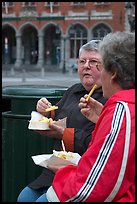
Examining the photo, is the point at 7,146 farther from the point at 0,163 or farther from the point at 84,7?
the point at 84,7

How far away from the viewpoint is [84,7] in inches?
1505

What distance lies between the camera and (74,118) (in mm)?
2541

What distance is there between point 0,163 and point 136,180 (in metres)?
1.77

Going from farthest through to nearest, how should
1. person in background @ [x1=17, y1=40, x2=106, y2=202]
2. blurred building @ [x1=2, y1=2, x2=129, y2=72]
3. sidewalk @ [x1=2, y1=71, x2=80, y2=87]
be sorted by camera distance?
blurred building @ [x1=2, y1=2, x2=129, y2=72]
sidewalk @ [x1=2, y1=71, x2=80, y2=87]
person in background @ [x1=17, y1=40, x2=106, y2=202]

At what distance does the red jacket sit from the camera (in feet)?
5.28

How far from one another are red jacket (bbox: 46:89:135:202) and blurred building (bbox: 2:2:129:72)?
34678 millimetres

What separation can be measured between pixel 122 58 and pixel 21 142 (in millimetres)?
1627

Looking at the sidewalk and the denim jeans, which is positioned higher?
the sidewalk

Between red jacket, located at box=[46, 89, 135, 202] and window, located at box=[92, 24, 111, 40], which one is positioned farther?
window, located at box=[92, 24, 111, 40]

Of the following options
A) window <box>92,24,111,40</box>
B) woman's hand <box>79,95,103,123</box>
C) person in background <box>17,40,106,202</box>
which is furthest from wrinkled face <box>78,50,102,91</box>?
window <box>92,24,111,40</box>

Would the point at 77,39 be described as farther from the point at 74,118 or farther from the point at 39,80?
the point at 74,118

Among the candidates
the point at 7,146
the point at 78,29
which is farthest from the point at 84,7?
the point at 7,146

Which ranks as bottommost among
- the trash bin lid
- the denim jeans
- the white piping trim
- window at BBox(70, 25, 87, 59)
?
the denim jeans

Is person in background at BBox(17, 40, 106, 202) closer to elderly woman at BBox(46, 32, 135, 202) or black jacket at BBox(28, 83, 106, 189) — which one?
black jacket at BBox(28, 83, 106, 189)
